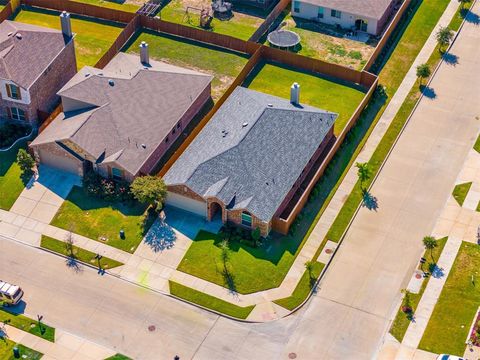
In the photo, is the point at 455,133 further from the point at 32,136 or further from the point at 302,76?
the point at 32,136

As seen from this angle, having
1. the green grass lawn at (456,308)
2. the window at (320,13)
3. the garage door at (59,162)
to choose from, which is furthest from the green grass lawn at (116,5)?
the green grass lawn at (456,308)

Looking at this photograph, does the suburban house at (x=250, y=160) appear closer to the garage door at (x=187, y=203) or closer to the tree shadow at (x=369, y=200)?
the garage door at (x=187, y=203)

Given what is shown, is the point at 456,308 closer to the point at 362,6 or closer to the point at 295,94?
the point at 295,94

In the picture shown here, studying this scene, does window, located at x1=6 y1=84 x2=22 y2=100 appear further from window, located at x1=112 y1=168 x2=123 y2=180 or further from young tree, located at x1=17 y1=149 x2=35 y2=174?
window, located at x1=112 y1=168 x2=123 y2=180

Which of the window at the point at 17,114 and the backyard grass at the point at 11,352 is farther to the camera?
the window at the point at 17,114

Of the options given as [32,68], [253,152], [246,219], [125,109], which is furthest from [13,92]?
[246,219]

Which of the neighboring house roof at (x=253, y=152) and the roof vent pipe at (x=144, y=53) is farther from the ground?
the roof vent pipe at (x=144, y=53)

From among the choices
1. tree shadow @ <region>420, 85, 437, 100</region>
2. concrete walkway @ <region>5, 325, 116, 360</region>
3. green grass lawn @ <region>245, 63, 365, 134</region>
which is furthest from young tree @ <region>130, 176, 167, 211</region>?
tree shadow @ <region>420, 85, 437, 100</region>

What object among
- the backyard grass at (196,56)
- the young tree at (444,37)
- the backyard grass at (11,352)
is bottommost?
the backyard grass at (11,352)
